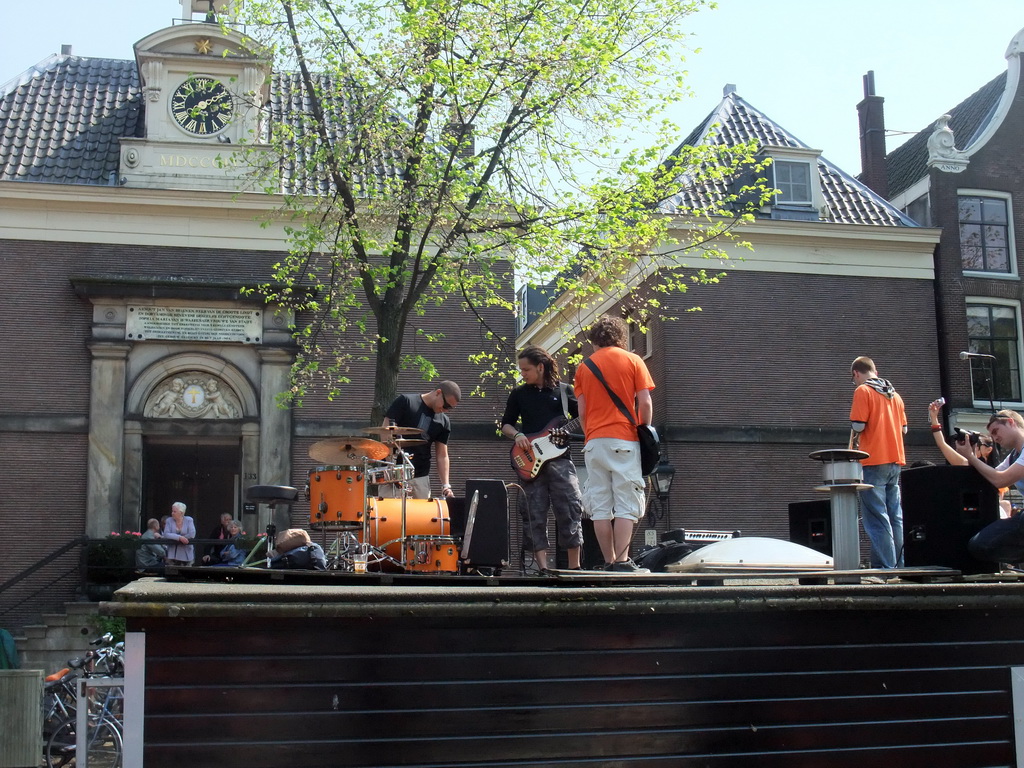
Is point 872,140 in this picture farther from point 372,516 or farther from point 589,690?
point 589,690

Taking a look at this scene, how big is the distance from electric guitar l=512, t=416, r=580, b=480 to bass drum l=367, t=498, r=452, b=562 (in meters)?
1.16

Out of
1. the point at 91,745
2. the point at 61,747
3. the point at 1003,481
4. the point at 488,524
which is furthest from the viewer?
the point at 61,747

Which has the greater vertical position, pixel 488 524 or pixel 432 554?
pixel 488 524

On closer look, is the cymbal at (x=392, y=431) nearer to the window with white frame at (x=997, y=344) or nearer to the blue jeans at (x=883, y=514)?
the blue jeans at (x=883, y=514)

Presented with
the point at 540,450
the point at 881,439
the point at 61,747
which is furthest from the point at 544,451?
the point at 61,747

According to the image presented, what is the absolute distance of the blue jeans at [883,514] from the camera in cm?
805

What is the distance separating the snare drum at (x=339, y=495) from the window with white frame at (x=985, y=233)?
17.6 metres

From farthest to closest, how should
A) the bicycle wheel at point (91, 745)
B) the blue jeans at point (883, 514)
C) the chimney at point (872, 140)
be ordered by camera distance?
the chimney at point (872, 140) → the bicycle wheel at point (91, 745) → the blue jeans at point (883, 514)

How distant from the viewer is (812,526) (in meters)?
9.96

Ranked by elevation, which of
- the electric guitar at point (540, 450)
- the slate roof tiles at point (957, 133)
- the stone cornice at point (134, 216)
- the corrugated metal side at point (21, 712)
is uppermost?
the slate roof tiles at point (957, 133)

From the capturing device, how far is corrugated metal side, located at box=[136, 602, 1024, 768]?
4316 millimetres

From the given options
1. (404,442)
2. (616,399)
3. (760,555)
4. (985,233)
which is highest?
(985,233)

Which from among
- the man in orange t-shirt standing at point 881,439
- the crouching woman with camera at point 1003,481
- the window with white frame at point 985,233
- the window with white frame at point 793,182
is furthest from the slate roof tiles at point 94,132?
the crouching woman with camera at point 1003,481

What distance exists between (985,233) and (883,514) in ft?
55.6
